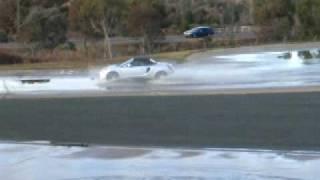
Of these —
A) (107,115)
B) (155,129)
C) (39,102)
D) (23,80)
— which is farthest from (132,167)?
(23,80)

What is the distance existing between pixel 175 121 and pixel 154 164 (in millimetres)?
6219

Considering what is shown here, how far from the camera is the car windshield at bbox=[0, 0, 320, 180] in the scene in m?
9.41

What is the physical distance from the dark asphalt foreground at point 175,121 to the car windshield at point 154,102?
27mm

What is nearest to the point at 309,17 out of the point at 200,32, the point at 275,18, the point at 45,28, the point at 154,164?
the point at 275,18

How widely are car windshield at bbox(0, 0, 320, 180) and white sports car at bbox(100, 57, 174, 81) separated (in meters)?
0.05

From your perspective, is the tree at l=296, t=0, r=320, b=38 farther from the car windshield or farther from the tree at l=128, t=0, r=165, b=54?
the tree at l=128, t=0, r=165, b=54

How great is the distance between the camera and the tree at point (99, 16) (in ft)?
168

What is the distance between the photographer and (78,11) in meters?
52.6

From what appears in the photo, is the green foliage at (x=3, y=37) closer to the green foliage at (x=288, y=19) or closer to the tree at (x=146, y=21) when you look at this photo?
the tree at (x=146, y=21)

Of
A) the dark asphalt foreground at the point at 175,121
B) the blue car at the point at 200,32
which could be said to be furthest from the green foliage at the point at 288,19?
the dark asphalt foreground at the point at 175,121

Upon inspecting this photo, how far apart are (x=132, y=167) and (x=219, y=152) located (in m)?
1.55

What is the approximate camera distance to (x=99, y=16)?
2037 inches

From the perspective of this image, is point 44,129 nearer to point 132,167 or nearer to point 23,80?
point 132,167

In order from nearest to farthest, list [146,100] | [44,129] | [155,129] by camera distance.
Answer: [155,129] → [44,129] → [146,100]
